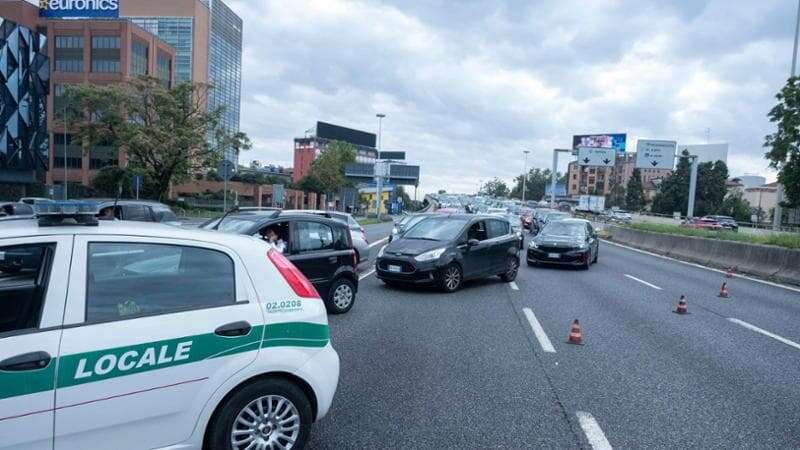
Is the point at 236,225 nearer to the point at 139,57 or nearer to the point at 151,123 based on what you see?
the point at 151,123

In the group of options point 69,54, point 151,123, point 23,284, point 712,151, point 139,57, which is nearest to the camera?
point 23,284

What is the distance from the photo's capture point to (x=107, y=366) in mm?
2971

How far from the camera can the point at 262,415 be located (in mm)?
3537

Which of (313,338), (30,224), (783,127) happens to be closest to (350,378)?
(313,338)

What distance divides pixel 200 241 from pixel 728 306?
10858mm

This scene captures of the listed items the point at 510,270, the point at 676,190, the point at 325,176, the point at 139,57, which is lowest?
the point at 510,270

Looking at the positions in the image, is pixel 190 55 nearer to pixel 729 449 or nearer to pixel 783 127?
pixel 783 127

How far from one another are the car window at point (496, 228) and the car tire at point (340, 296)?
4884 mm

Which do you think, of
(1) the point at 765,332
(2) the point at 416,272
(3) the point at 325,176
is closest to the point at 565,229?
(2) the point at 416,272

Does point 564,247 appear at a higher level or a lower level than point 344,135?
lower

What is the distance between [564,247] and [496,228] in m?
4.39

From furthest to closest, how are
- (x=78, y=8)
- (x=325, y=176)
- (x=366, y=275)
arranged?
(x=325, y=176) → (x=78, y=8) → (x=366, y=275)

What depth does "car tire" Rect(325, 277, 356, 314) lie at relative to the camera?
8.79 meters

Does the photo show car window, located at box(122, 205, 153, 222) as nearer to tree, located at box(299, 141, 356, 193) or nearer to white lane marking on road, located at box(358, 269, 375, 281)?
white lane marking on road, located at box(358, 269, 375, 281)
